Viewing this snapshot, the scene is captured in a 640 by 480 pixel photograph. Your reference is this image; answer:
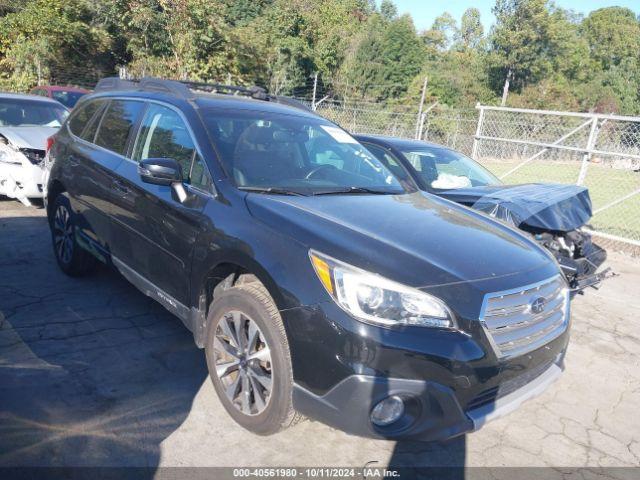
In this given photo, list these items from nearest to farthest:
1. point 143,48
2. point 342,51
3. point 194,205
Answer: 1. point 194,205
2. point 143,48
3. point 342,51

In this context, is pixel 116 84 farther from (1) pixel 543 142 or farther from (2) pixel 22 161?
(1) pixel 543 142

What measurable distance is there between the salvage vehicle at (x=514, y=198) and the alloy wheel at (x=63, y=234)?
3.09 metres

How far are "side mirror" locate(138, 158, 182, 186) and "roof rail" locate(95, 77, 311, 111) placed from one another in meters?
0.77

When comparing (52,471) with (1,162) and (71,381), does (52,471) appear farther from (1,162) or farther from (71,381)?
(1,162)

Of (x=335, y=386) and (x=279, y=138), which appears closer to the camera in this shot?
(x=335, y=386)

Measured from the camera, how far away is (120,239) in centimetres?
390

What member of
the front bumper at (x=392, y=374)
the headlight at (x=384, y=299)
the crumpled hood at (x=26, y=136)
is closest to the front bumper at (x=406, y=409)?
the front bumper at (x=392, y=374)

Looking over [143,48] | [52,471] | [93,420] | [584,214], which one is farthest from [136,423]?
[143,48]

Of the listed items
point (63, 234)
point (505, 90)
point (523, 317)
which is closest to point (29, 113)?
point (63, 234)

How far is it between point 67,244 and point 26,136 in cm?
323

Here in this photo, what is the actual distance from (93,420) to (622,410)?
3381mm

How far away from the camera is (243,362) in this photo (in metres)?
2.83

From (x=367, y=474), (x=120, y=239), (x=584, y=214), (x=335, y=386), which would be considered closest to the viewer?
(x=335, y=386)

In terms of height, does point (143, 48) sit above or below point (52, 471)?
above
